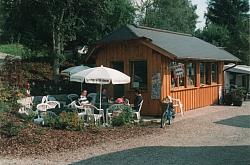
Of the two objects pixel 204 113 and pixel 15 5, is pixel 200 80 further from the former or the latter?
pixel 15 5

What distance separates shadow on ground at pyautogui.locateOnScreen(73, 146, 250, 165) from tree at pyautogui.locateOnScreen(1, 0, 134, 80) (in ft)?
49.8

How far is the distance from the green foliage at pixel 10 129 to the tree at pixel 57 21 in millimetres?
12603

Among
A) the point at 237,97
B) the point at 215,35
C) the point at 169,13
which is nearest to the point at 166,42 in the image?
the point at 237,97

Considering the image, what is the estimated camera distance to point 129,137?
1324 cm

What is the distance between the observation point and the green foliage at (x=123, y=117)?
50.0 feet

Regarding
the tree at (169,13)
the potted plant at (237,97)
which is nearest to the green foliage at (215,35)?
the tree at (169,13)

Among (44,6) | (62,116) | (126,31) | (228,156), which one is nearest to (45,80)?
(44,6)

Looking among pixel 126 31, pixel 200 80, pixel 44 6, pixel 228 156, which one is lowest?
pixel 228 156

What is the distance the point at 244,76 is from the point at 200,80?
11694mm

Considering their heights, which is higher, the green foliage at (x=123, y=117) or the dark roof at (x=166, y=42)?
the dark roof at (x=166, y=42)

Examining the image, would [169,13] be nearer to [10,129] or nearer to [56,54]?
[56,54]

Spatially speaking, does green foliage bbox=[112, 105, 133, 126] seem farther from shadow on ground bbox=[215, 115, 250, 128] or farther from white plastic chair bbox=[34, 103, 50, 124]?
shadow on ground bbox=[215, 115, 250, 128]

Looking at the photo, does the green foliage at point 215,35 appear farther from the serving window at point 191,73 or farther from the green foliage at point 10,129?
the green foliage at point 10,129

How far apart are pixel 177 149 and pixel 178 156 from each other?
3.01 feet
